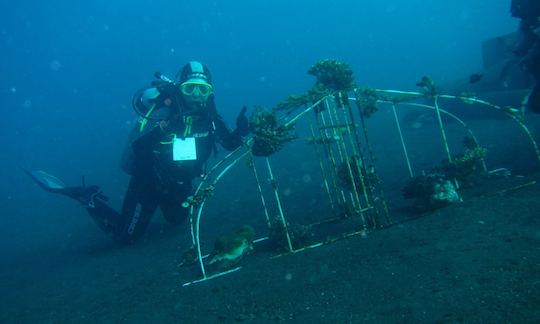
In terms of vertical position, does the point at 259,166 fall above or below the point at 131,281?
above

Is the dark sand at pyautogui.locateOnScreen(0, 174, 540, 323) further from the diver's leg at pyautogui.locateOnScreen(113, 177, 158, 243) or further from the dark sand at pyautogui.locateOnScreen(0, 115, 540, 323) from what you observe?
the diver's leg at pyautogui.locateOnScreen(113, 177, 158, 243)

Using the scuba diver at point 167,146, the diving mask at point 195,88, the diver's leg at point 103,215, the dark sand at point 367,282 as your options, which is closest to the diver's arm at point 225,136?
the scuba diver at point 167,146

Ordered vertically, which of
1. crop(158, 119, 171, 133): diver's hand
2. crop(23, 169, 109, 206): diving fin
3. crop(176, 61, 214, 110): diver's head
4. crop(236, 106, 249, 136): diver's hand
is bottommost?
crop(23, 169, 109, 206): diving fin

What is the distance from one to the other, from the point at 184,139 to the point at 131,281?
3214mm

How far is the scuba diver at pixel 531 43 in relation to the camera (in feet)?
23.7

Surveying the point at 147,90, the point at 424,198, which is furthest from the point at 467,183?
the point at 147,90

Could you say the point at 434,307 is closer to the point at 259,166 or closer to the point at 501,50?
the point at 259,166

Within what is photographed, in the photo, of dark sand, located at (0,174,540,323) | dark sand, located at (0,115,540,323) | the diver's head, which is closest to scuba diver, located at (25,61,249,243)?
the diver's head

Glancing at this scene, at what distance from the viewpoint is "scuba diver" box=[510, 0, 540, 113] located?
7.21 m

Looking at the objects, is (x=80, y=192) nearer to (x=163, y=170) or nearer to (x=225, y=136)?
(x=163, y=170)

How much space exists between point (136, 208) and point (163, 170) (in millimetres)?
1510

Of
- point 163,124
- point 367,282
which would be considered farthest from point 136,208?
point 367,282

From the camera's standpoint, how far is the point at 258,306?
14.9ft

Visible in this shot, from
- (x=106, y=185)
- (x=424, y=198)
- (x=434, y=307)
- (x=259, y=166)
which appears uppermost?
(x=106, y=185)
